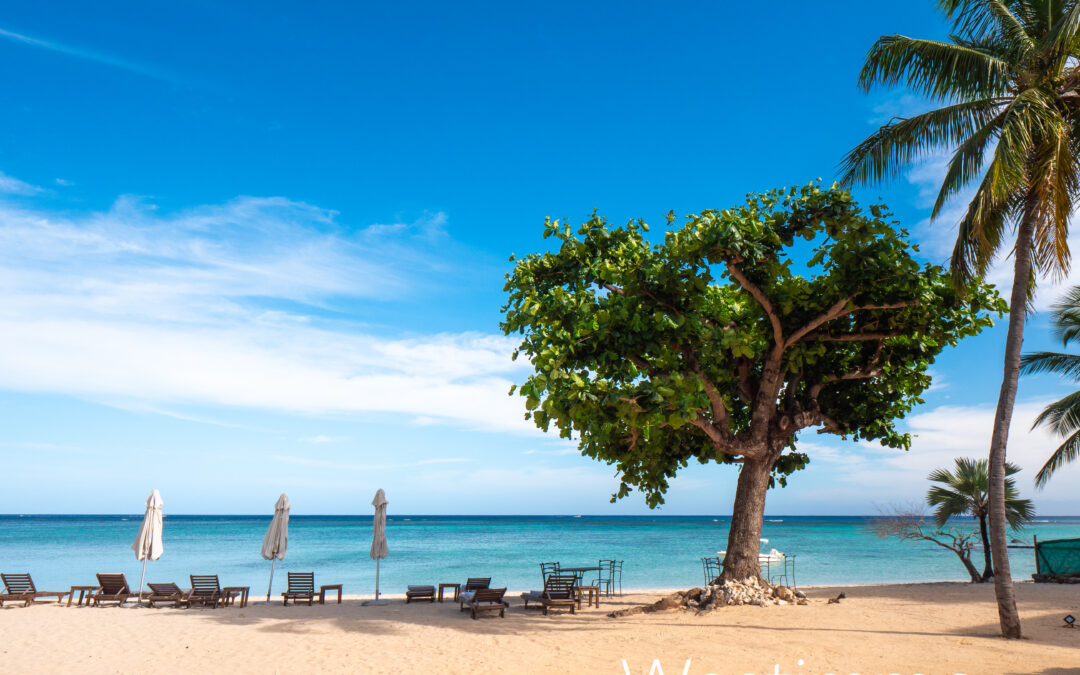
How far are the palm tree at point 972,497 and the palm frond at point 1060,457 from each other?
2.06ft

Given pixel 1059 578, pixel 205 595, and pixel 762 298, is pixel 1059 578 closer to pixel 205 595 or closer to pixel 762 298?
pixel 762 298

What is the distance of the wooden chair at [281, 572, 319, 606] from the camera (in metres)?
16.3

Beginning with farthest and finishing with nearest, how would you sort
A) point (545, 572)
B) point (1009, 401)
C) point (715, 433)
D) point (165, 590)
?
point (545, 572), point (165, 590), point (715, 433), point (1009, 401)

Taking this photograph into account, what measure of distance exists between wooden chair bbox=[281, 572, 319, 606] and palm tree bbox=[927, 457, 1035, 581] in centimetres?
1841

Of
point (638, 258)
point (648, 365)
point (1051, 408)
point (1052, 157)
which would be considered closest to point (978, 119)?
point (1052, 157)

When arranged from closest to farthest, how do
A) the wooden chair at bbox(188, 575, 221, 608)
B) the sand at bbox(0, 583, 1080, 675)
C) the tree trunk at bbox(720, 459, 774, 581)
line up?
1. the sand at bbox(0, 583, 1080, 675)
2. the tree trunk at bbox(720, 459, 774, 581)
3. the wooden chair at bbox(188, 575, 221, 608)

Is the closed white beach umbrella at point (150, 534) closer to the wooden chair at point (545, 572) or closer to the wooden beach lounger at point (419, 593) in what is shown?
the wooden beach lounger at point (419, 593)

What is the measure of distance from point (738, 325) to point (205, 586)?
14315mm

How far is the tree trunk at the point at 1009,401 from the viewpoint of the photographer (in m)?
10.6

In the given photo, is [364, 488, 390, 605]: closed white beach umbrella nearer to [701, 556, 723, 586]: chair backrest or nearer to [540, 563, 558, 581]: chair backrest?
[540, 563, 558, 581]: chair backrest

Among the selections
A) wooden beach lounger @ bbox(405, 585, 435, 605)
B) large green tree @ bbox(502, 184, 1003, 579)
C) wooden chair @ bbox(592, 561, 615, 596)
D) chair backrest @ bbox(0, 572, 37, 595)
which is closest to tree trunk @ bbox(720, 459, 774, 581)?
large green tree @ bbox(502, 184, 1003, 579)

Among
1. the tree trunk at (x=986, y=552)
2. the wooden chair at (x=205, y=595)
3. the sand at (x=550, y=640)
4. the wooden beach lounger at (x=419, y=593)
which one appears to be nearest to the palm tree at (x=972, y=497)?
the tree trunk at (x=986, y=552)

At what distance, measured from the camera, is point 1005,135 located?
32.6 ft

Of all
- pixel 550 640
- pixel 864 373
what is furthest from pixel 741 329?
pixel 550 640
